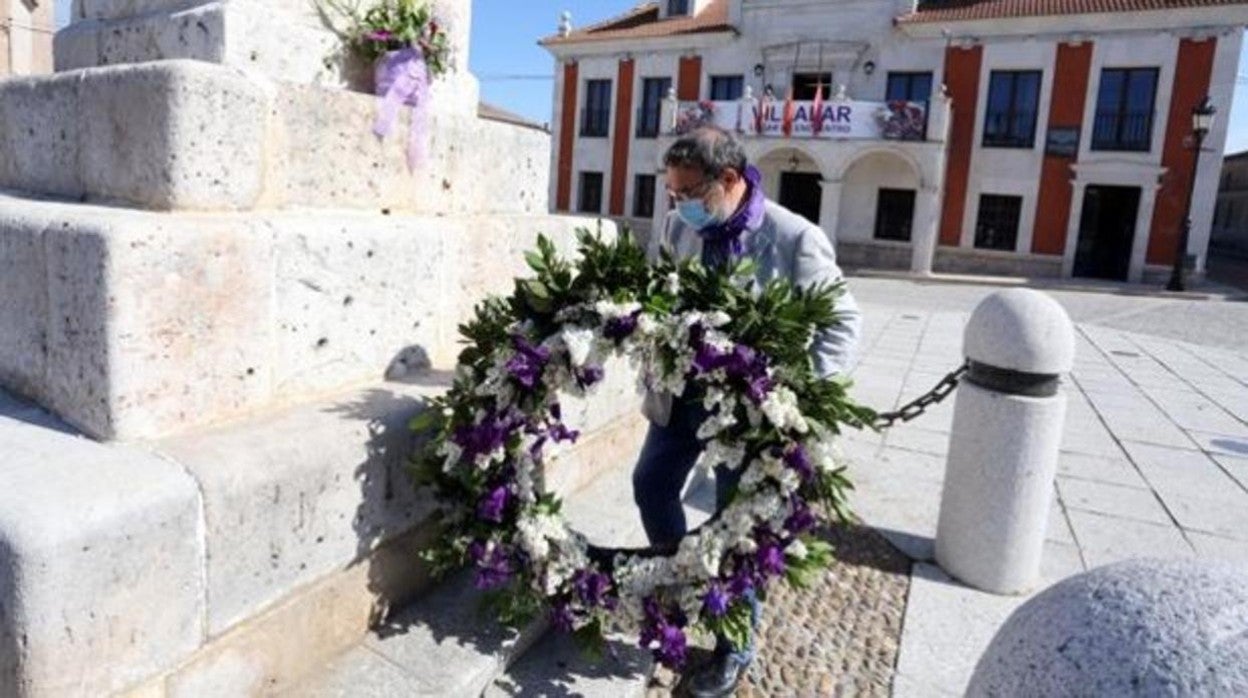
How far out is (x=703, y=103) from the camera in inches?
1064

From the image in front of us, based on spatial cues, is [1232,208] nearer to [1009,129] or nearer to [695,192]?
[1009,129]

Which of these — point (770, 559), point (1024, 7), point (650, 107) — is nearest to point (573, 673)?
point (770, 559)

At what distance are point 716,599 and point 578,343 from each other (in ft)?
3.10

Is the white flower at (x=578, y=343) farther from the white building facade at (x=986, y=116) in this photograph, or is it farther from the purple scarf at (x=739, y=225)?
the white building facade at (x=986, y=116)

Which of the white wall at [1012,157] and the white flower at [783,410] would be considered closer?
the white flower at [783,410]

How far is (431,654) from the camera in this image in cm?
258

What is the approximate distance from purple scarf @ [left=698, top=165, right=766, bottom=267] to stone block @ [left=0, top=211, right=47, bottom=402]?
201cm

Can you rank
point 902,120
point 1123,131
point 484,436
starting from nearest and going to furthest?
point 484,436 < point 1123,131 < point 902,120

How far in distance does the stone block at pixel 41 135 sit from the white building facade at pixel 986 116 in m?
24.6

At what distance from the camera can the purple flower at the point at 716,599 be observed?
264cm

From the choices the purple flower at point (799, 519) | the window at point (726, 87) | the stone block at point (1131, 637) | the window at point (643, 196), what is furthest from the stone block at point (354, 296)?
the window at point (643, 196)

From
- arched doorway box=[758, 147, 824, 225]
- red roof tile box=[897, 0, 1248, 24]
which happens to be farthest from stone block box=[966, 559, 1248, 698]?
arched doorway box=[758, 147, 824, 225]

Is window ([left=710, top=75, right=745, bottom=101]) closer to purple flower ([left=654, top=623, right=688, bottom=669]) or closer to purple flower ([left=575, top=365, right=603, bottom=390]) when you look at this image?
purple flower ([left=575, top=365, right=603, bottom=390])

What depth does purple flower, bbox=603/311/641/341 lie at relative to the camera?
2590 millimetres
